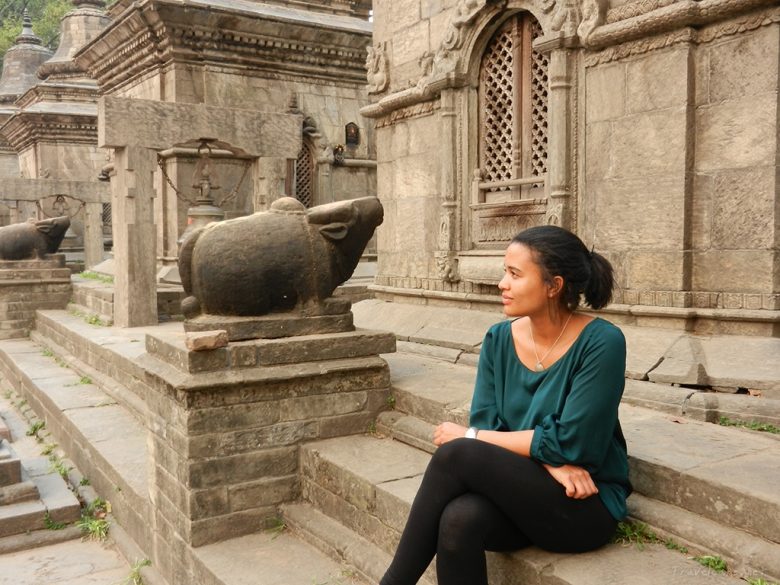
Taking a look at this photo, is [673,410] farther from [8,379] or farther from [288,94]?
[288,94]

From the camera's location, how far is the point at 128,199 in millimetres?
10156

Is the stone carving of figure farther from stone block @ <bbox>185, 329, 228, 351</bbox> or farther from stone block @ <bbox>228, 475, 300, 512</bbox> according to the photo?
stone block @ <bbox>228, 475, 300, 512</bbox>

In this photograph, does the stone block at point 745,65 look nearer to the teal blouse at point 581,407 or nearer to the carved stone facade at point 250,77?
the teal blouse at point 581,407

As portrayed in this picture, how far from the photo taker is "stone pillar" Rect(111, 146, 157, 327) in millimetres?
10078

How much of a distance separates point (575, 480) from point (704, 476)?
2.34 feet

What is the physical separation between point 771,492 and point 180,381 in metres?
3.02

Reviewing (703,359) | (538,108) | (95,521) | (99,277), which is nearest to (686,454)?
(703,359)

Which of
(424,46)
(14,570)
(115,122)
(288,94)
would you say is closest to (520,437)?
(14,570)

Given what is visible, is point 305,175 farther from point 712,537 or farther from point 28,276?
point 712,537

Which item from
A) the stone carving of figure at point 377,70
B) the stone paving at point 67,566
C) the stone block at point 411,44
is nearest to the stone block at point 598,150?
the stone block at point 411,44

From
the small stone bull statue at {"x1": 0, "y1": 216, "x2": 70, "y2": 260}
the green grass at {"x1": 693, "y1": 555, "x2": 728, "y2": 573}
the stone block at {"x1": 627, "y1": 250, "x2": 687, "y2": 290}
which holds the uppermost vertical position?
the small stone bull statue at {"x1": 0, "y1": 216, "x2": 70, "y2": 260}

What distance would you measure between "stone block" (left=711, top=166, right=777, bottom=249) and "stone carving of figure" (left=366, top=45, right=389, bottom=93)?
172 inches

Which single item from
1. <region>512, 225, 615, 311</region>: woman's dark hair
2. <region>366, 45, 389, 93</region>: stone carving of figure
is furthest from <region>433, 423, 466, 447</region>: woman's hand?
<region>366, 45, 389, 93</region>: stone carving of figure

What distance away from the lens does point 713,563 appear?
9.56 feet
